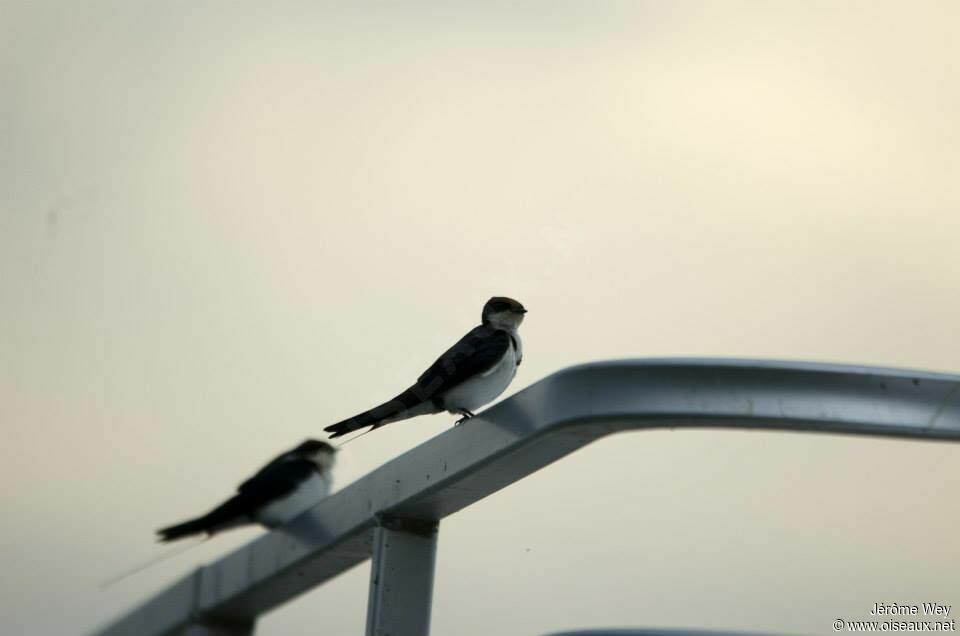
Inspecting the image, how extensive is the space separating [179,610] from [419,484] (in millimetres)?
1621

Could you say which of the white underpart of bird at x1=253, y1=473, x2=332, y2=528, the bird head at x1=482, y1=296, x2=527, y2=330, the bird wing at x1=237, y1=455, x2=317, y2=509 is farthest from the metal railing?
the bird head at x1=482, y1=296, x2=527, y2=330

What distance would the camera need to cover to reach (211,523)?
6203mm

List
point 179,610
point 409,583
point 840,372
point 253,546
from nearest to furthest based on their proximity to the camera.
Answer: point 840,372 → point 409,583 → point 253,546 → point 179,610

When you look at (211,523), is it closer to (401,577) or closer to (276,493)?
(276,493)

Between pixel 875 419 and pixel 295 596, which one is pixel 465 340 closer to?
pixel 295 596

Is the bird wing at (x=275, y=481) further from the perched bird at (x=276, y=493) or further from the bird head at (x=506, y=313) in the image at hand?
the bird head at (x=506, y=313)

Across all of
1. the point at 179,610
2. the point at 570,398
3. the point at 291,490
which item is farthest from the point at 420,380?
the point at 570,398

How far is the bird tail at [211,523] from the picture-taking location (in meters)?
6.02

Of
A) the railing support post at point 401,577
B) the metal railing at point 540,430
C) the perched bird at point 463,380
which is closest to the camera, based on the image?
the metal railing at point 540,430

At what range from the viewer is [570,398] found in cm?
332

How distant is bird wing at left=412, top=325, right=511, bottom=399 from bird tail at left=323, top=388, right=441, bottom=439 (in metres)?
0.04

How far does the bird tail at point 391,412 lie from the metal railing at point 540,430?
1.43 meters

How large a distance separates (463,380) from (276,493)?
3.13 feet

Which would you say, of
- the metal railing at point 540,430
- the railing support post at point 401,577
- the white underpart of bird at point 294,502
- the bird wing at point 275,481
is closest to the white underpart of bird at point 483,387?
the white underpart of bird at point 294,502
